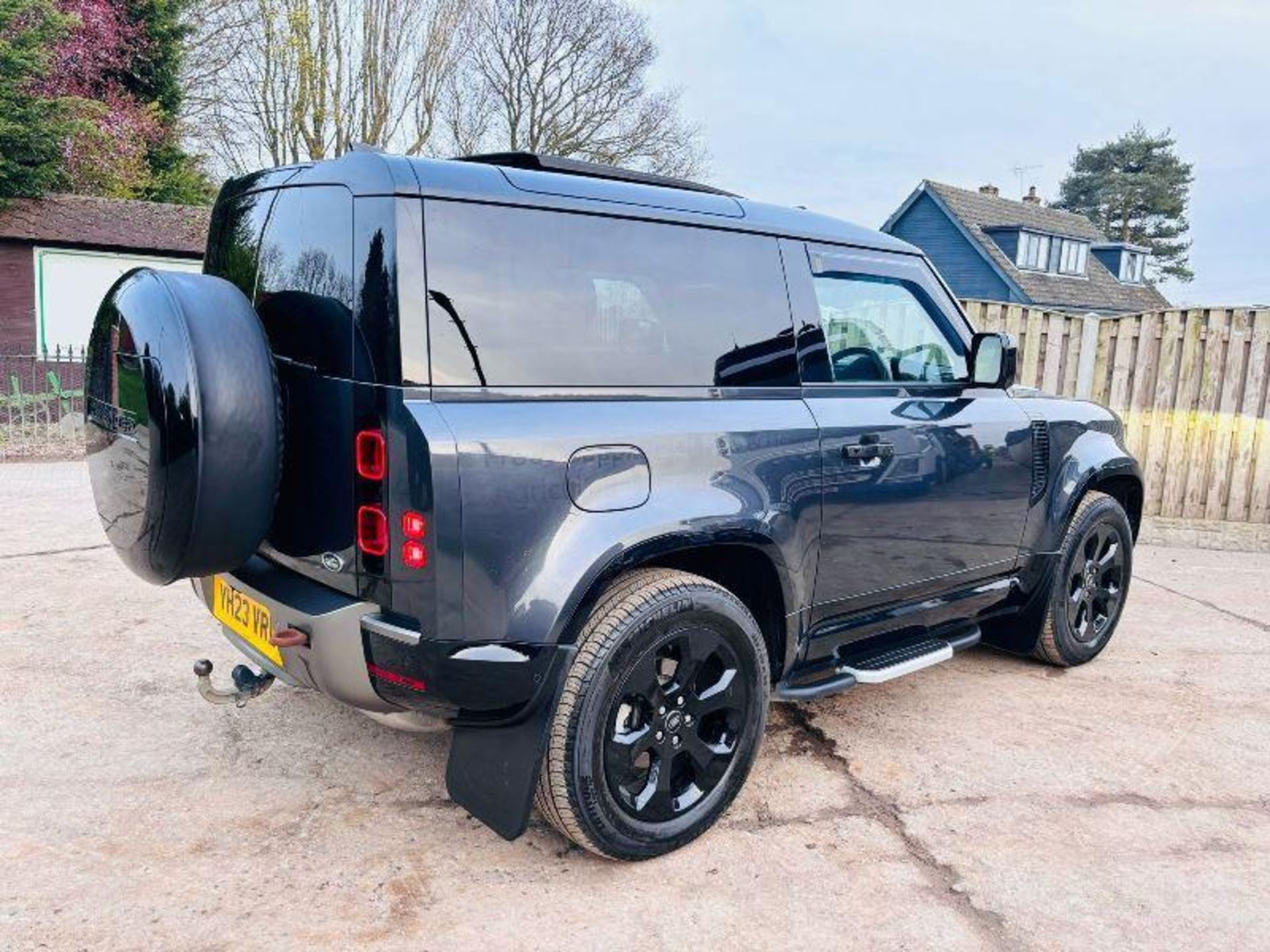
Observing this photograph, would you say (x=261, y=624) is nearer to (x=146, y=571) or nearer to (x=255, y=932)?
(x=146, y=571)

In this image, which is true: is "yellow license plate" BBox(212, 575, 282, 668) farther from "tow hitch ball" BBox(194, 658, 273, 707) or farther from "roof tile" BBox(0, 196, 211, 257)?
"roof tile" BBox(0, 196, 211, 257)

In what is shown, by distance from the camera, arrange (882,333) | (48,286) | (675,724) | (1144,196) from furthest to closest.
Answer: (1144,196)
(48,286)
(882,333)
(675,724)

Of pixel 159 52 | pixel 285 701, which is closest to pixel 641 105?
pixel 159 52

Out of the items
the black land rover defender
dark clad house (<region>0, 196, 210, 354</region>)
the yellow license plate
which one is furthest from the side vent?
dark clad house (<region>0, 196, 210, 354</region>)

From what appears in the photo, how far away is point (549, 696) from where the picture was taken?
2.38 meters

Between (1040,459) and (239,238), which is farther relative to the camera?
(1040,459)

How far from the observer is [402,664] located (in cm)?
231

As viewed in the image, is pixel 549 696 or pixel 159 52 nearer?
pixel 549 696

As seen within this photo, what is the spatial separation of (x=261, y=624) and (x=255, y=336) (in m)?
0.83

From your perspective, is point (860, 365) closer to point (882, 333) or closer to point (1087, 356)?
point (882, 333)

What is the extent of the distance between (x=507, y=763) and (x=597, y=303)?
50.9 inches

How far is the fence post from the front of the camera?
26.3 ft

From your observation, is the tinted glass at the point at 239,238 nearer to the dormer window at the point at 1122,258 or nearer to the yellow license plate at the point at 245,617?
the yellow license plate at the point at 245,617

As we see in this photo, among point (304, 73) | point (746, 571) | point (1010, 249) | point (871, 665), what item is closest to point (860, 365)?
point (746, 571)
